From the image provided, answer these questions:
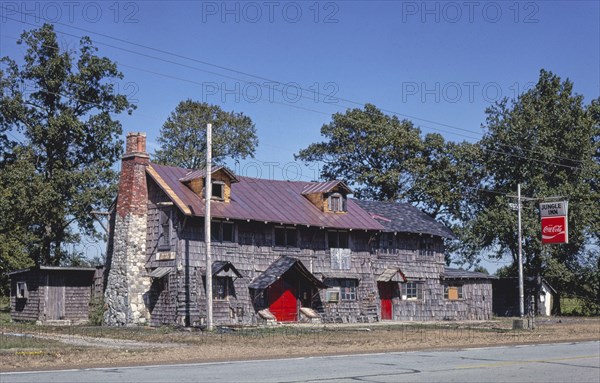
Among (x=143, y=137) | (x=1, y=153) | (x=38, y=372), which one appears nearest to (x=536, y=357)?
(x=38, y=372)

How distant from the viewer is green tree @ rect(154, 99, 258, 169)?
6812 cm

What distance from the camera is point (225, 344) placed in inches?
1070

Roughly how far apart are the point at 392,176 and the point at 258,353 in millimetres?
44062

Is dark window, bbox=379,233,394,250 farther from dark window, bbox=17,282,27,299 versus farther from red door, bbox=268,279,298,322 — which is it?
dark window, bbox=17,282,27,299

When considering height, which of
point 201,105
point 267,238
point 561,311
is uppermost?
point 201,105

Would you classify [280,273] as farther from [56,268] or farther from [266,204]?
[56,268]

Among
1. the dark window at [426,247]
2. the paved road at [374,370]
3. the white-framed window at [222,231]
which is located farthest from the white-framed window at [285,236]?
the paved road at [374,370]

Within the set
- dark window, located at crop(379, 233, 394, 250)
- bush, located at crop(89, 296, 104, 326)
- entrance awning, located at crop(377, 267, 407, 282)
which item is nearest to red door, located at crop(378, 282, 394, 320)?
entrance awning, located at crop(377, 267, 407, 282)

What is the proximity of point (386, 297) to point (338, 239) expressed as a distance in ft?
19.2

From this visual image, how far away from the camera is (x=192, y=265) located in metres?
40.8

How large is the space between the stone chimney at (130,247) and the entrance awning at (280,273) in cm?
597

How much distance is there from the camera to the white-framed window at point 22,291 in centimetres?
4503

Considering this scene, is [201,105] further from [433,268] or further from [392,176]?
[433,268]

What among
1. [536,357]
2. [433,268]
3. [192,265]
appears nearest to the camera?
[536,357]
